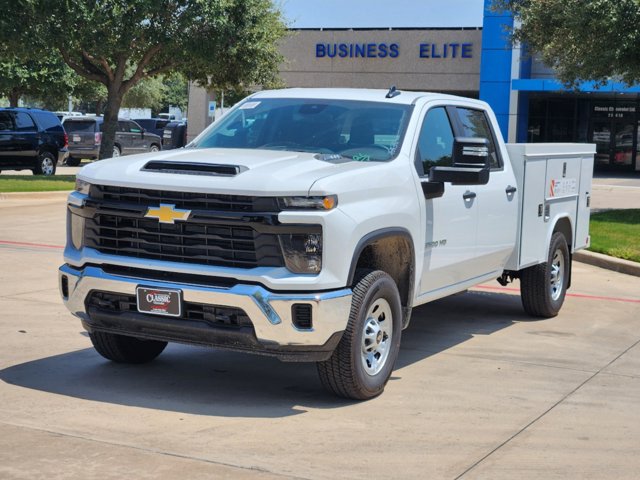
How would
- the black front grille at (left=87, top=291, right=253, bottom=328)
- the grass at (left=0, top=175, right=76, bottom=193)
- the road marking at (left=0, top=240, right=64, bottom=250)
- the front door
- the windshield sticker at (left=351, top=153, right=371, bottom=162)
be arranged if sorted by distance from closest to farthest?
the black front grille at (left=87, top=291, right=253, bottom=328), the windshield sticker at (left=351, top=153, right=371, bottom=162), the front door, the road marking at (left=0, top=240, right=64, bottom=250), the grass at (left=0, top=175, right=76, bottom=193)

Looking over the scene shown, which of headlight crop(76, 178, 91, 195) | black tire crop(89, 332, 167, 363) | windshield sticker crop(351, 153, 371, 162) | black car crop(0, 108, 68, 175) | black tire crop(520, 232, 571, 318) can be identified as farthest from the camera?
black car crop(0, 108, 68, 175)

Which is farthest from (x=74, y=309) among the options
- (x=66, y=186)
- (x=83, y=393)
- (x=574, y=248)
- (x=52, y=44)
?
(x=52, y=44)

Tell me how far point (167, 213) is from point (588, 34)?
14.9m

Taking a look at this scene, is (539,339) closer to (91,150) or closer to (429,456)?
(429,456)

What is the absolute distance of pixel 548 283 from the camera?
32.3ft

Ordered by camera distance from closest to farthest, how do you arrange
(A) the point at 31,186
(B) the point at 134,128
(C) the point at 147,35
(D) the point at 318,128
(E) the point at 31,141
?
(D) the point at 318,128 → (A) the point at 31,186 → (C) the point at 147,35 → (E) the point at 31,141 → (B) the point at 134,128

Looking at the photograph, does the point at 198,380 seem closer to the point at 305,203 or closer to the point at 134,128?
→ the point at 305,203

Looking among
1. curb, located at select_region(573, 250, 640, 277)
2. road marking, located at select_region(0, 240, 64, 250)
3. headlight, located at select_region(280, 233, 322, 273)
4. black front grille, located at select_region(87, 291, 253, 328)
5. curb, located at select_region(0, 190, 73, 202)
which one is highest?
headlight, located at select_region(280, 233, 322, 273)

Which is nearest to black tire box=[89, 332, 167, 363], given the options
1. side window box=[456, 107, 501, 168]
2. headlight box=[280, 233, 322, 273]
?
headlight box=[280, 233, 322, 273]

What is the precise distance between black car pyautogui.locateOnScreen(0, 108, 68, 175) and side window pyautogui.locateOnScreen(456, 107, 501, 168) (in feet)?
72.4

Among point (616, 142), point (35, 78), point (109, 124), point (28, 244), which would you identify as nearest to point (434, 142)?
point (28, 244)

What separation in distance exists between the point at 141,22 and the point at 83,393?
21.3 m

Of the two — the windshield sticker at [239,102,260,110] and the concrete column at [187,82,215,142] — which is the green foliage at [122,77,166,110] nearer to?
the concrete column at [187,82,215,142]

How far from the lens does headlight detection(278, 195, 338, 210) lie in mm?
6148
